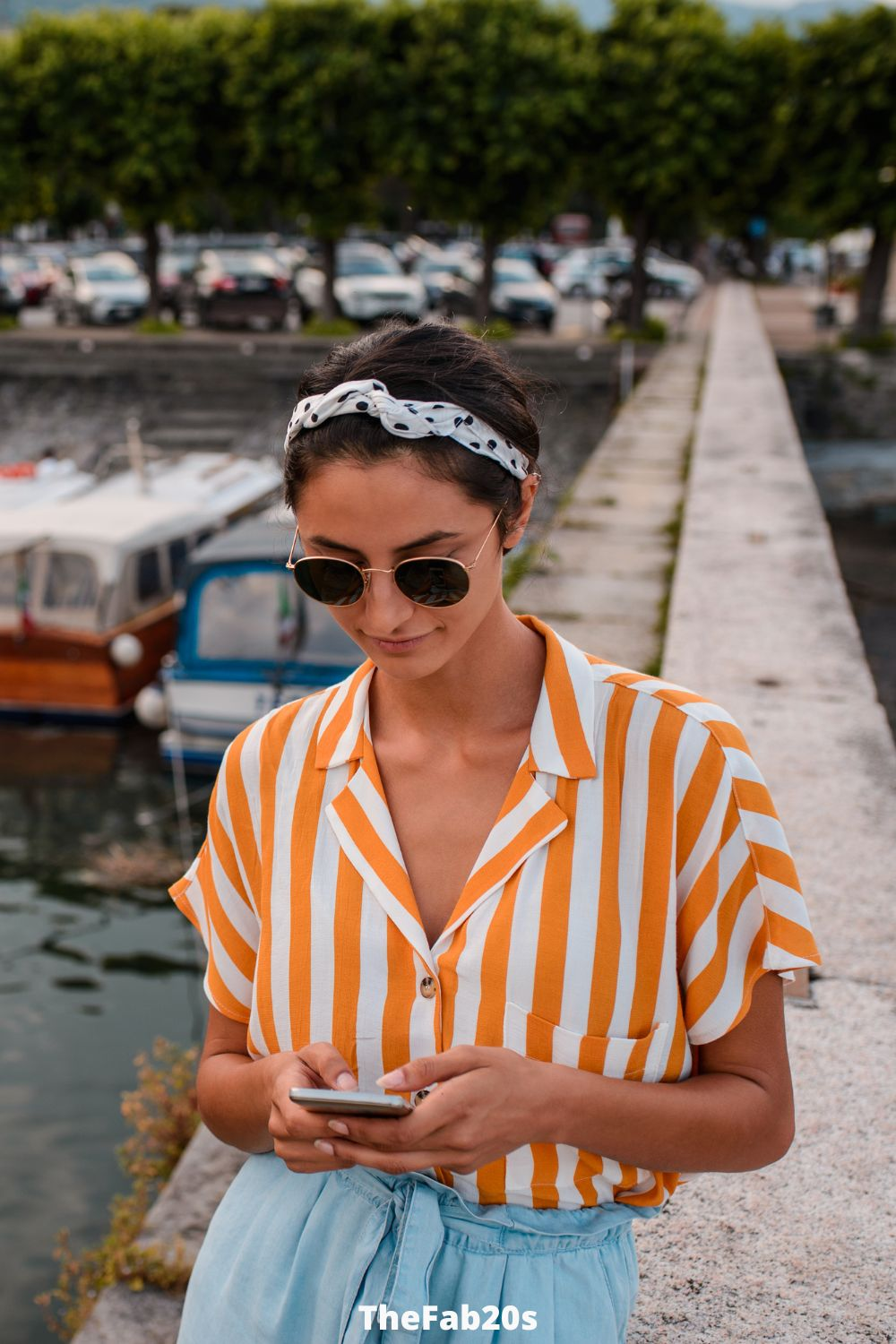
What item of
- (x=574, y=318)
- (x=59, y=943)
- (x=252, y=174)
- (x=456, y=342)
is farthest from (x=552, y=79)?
(x=456, y=342)

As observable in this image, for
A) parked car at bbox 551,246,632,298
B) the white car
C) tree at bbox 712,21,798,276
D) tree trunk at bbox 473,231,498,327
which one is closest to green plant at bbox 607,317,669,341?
tree trunk at bbox 473,231,498,327

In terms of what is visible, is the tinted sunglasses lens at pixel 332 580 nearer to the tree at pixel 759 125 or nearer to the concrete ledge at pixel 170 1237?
the concrete ledge at pixel 170 1237

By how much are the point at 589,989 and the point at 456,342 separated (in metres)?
0.86

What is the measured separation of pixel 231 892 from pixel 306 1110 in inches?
16.1

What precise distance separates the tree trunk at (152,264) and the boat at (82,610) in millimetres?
16556

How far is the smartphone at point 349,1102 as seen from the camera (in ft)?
4.71

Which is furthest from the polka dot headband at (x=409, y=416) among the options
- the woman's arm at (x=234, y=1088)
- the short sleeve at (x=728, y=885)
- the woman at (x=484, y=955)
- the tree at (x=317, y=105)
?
the tree at (x=317, y=105)

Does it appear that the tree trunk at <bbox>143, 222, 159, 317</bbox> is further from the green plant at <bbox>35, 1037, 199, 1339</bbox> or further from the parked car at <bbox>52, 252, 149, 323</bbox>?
the green plant at <bbox>35, 1037, 199, 1339</bbox>

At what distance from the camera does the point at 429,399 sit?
1.60 m

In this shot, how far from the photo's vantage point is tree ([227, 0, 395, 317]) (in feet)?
83.3

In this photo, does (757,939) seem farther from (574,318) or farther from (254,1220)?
(574,318)

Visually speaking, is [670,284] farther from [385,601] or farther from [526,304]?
[385,601]

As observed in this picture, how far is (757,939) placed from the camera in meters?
1.60

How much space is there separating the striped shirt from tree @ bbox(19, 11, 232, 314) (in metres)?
27.9
